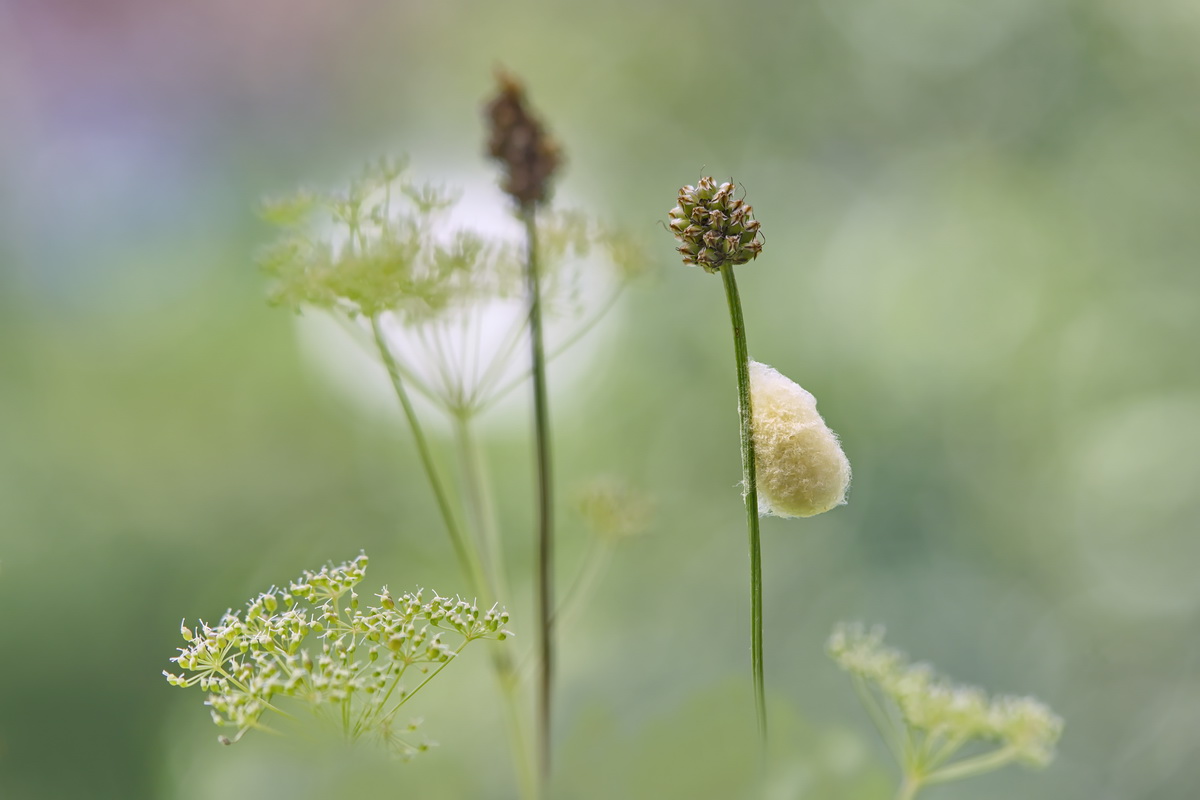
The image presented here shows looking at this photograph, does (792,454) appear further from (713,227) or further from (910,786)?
(910,786)

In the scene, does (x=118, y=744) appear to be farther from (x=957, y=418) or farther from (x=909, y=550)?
(x=957, y=418)

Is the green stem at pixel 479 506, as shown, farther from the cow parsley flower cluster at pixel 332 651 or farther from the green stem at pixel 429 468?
the cow parsley flower cluster at pixel 332 651

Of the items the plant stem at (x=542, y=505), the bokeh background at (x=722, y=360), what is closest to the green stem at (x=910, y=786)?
the plant stem at (x=542, y=505)

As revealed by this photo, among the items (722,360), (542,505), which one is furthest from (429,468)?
(722,360)

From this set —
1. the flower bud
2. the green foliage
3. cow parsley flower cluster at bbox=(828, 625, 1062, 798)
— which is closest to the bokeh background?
cow parsley flower cluster at bbox=(828, 625, 1062, 798)

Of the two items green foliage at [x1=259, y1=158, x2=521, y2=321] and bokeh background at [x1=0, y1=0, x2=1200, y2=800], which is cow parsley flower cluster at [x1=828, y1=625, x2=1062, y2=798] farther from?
bokeh background at [x1=0, y1=0, x2=1200, y2=800]

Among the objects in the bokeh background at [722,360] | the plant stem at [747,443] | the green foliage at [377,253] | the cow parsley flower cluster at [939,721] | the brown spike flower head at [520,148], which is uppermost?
the bokeh background at [722,360]
